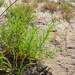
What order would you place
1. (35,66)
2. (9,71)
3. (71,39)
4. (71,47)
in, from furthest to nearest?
1. (71,39)
2. (71,47)
3. (35,66)
4. (9,71)

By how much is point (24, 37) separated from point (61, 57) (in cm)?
42

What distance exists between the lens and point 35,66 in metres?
1.86

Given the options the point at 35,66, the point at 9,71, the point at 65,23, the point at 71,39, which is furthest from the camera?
the point at 65,23

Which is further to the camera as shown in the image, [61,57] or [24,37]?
[61,57]

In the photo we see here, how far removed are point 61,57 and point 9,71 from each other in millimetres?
554

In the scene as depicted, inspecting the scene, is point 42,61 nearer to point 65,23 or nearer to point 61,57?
point 61,57

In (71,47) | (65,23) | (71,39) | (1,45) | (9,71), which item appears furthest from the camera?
(65,23)

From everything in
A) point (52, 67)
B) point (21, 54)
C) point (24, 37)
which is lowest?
point (52, 67)

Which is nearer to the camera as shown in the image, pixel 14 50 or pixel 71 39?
pixel 14 50

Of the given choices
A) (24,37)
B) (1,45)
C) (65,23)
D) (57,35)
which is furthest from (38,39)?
(65,23)

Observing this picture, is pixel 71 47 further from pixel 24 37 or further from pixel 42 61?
pixel 24 37

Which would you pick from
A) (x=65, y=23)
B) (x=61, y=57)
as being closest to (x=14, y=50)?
(x=61, y=57)

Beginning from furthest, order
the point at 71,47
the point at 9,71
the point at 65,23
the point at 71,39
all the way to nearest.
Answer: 1. the point at 65,23
2. the point at 71,39
3. the point at 71,47
4. the point at 9,71

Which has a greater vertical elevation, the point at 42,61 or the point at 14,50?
the point at 14,50
